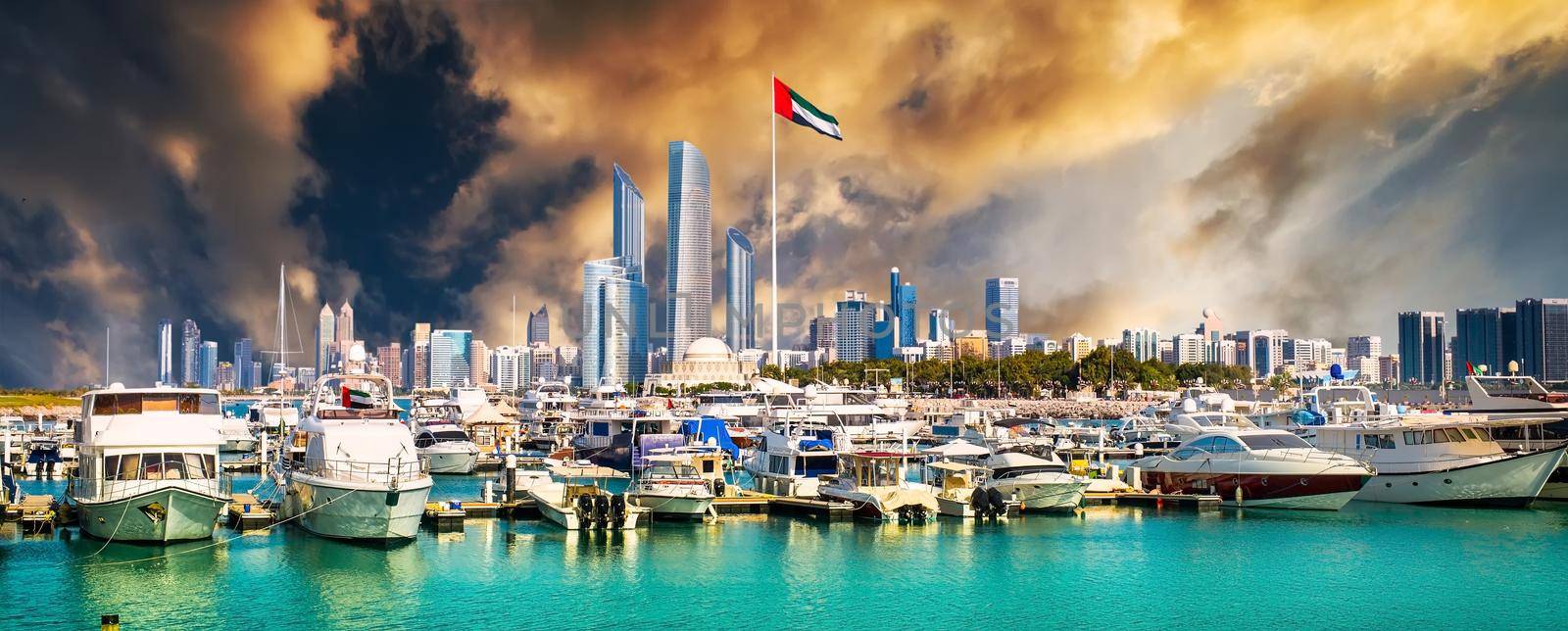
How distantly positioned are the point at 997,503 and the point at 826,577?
13.0m

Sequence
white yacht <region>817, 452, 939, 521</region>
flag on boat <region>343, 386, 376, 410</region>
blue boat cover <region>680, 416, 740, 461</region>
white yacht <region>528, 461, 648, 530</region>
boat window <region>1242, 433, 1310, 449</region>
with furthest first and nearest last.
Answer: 1. blue boat cover <region>680, 416, 740, 461</region>
2. boat window <region>1242, 433, 1310, 449</region>
3. white yacht <region>817, 452, 939, 521</region>
4. flag on boat <region>343, 386, 376, 410</region>
5. white yacht <region>528, 461, 648, 530</region>

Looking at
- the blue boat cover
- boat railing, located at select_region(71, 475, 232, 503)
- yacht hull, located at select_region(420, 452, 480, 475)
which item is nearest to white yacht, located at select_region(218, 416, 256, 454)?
yacht hull, located at select_region(420, 452, 480, 475)

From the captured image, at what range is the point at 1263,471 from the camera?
49.2 meters

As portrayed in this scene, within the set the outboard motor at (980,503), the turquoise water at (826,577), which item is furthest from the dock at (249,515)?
the outboard motor at (980,503)

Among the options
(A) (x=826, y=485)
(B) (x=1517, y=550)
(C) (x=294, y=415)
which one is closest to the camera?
(B) (x=1517, y=550)

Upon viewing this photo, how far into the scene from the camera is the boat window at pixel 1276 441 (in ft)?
162

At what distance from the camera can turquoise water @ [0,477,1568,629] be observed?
30.0 metres

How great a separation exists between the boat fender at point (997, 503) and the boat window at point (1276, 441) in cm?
1146

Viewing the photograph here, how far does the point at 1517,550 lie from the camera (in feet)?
129

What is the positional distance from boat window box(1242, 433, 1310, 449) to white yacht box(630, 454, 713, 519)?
23088mm

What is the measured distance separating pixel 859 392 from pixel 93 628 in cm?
8289

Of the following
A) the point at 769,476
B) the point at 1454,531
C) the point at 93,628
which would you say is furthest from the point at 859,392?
the point at 93,628

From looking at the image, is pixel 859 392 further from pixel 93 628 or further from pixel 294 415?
pixel 93 628

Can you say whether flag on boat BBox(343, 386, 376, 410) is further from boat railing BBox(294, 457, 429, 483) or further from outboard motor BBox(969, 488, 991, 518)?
outboard motor BBox(969, 488, 991, 518)
